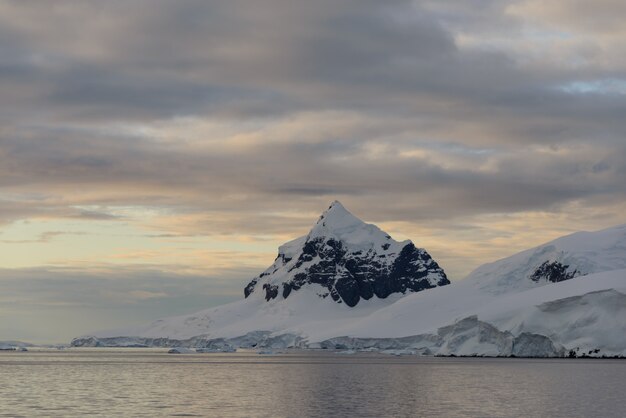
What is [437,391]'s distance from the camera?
8469 cm

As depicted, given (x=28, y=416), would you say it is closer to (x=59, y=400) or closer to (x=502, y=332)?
(x=59, y=400)

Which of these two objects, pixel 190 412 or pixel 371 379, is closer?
pixel 190 412

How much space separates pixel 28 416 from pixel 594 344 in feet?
361

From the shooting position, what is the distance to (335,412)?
64688 mm

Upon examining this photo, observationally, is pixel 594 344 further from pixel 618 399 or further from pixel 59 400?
pixel 59 400

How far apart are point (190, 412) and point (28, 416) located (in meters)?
10.3

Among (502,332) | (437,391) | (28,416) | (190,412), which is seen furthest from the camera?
(502,332)

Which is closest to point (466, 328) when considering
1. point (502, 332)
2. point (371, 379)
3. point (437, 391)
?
point (502, 332)

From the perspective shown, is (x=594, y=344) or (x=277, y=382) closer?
(x=277, y=382)

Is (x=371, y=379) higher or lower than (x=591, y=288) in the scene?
lower

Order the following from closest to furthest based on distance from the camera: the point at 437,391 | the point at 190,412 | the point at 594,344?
1. the point at 190,412
2. the point at 437,391
3. the point at 594,344

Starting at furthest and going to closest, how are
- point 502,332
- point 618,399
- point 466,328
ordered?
1. point 466,328
2. point 502,332
3. point 618,399

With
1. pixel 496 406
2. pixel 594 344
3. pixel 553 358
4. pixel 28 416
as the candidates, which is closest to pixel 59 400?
pixel 28 416

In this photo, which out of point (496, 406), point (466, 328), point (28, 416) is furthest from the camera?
point (466, 328)
